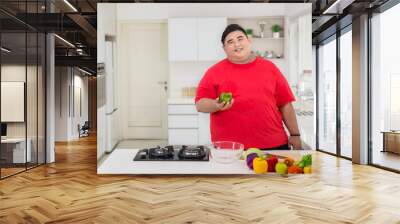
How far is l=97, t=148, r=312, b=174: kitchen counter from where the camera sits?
3.09 m

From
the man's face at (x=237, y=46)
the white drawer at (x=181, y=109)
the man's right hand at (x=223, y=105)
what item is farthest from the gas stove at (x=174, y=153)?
the man's face at (x=237, y=46)

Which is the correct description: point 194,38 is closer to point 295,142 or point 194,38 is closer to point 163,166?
point 163,166

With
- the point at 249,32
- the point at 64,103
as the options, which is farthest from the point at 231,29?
the point at 64,103

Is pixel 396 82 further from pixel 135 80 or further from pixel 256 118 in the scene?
pixel 135 80

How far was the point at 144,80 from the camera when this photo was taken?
3.35 metres

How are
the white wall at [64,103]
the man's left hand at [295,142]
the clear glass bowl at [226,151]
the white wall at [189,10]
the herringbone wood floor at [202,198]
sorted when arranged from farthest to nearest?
the white wall at [64,103] → the man's left hand at [295,142] → the white wall at [189,10] → the clear glass bowl at [226,151] → the herringbone wood floor at [202,198]

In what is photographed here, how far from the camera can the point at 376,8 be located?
16.7 ft

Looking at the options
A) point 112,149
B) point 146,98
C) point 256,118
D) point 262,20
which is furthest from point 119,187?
point 262,20

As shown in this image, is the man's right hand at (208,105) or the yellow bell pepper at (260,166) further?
the man's right hand at (208,105)

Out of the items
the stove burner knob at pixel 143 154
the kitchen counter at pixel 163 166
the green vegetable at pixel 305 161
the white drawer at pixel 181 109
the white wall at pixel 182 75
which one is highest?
the white wall at pixel 182 75

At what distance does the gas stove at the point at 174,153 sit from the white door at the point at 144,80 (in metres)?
0.18

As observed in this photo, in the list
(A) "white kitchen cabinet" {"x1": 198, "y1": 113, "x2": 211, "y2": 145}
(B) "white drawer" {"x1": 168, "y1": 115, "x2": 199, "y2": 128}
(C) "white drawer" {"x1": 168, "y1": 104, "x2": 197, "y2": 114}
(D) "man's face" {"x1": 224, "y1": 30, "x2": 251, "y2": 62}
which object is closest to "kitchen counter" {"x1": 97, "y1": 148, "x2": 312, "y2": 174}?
(A) "white kitchen cabinet" {"x1": 198, "y1": 113, "x2": 211, "y2": 145}

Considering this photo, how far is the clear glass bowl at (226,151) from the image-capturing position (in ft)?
9.95

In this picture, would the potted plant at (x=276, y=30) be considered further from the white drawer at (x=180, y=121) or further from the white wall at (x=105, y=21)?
the white wall at (x=105, y=21)
